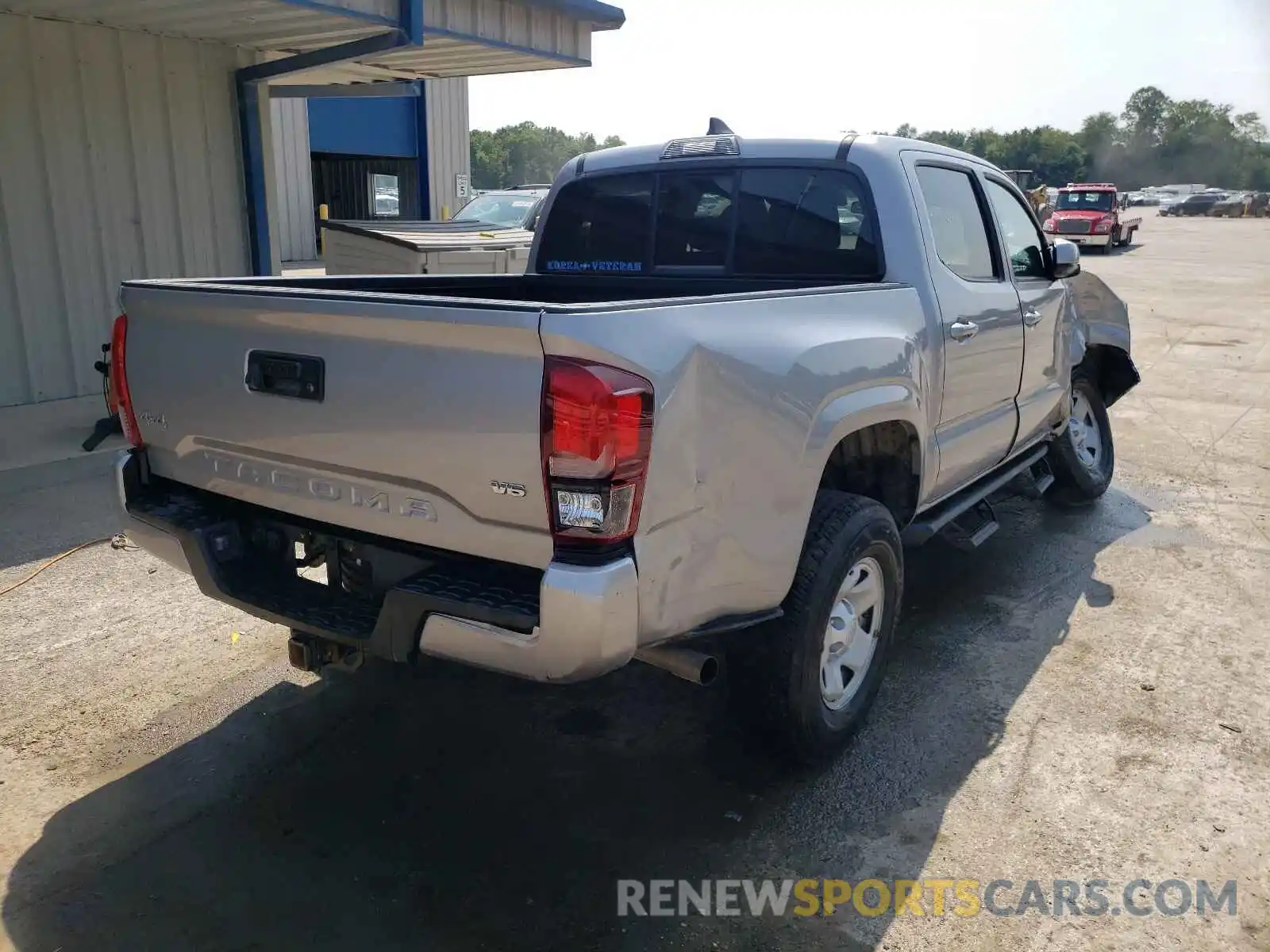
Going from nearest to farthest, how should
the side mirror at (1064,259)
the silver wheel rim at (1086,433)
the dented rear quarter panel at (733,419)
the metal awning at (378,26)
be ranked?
the dented rear quarter panel at (733,419) < the side mirror at (1064,259) < the silver wheel rim at (1086,433) < the metal awning at (378,26)

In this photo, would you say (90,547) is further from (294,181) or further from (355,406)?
(294,181)

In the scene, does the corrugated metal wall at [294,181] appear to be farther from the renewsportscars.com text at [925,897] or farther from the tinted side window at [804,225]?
the renewsportscars.com text at [925,897]

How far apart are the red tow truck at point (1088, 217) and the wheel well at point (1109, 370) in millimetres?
28756

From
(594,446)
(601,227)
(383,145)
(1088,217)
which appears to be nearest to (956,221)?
(601,227)

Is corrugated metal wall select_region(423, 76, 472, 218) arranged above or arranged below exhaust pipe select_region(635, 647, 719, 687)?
above

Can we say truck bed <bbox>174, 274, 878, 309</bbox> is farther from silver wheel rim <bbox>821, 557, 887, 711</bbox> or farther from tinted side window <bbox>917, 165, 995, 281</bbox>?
silver wheel rim <bbox>821, 557, 887, 711</bbox>

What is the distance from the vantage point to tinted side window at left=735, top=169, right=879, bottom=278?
3959 millimetres

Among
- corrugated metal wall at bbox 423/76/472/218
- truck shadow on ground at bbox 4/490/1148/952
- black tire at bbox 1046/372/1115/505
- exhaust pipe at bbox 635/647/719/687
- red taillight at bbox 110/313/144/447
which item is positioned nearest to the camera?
truck shadow on ground at bbox 4/490/1148/952

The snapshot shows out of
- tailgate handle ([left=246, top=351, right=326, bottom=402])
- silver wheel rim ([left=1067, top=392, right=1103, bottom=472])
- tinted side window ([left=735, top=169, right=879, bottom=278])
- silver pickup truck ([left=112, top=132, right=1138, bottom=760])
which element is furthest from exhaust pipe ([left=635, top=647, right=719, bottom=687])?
silver wheel rim ([left=1067, top=392, right=1103, bottom=472])

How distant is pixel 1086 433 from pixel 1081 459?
11.8 inches

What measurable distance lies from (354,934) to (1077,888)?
6.61 ft

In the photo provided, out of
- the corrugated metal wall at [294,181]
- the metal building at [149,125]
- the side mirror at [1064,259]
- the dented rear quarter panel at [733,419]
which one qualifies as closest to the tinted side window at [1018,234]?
the side mirror at [1064,259]

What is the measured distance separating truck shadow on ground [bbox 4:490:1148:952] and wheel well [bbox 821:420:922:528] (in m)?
0.78

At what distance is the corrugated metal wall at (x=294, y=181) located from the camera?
75.7ft
